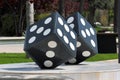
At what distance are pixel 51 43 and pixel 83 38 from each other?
4.65 ft

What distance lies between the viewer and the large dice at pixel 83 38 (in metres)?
11.9

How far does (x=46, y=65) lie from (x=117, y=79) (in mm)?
1633

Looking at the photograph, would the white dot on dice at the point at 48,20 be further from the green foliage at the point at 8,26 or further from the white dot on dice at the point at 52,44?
the green foliage at the point at 8,26

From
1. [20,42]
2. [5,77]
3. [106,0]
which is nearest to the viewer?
[5,77]

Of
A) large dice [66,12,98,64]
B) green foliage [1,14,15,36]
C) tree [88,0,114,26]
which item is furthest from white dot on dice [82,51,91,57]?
tree [88,0,114,26]

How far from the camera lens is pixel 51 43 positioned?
34.9 feet

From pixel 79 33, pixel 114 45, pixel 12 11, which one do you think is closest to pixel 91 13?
pixel 12 11

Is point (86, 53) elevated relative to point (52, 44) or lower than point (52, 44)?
lower

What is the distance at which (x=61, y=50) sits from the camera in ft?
35.1

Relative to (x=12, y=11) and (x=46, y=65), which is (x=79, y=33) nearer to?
(x=46, y=65)

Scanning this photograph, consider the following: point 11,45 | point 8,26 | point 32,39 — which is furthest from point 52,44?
point 8,26

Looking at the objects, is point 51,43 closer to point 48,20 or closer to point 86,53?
point 48,20

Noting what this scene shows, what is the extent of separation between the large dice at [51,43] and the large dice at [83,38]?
2.25 feet

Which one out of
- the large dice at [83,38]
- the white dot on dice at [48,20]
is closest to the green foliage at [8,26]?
the large dice at [83,38]
